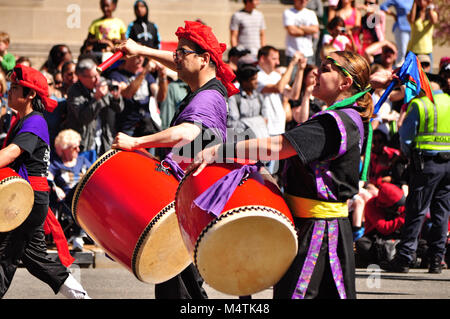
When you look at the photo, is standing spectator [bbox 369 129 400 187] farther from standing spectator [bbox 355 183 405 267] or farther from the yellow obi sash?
the yellow obi sash

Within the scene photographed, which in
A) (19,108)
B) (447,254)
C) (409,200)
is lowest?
(447,254)

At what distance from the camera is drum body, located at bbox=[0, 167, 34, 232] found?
475cm

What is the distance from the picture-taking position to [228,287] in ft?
11.5

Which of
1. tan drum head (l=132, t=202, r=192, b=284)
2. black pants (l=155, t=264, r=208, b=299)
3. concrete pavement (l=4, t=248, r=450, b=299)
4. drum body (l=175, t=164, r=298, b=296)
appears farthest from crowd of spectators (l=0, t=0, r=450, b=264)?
drum body (l=175, t=164, r=298, b=296)

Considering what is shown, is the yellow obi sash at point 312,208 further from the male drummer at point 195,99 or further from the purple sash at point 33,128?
the purple sash at point 33,128

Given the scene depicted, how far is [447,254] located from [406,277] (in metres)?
0.96

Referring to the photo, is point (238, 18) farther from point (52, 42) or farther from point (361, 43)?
point (52, 42)

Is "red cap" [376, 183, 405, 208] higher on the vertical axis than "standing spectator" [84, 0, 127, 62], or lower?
lower

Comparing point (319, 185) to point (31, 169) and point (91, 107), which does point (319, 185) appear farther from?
point (91, 107)

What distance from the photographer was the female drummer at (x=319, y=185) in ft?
11.4

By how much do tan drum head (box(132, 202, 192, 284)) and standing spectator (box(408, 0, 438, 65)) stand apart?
7117mm

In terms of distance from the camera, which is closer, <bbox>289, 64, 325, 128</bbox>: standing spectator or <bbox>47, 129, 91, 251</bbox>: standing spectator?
<bbox>47, 129, 91, 251</bbox>: standing spectator

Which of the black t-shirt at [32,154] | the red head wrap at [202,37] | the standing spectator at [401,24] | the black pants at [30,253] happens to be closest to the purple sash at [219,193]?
the red head wrap at [202,37]
